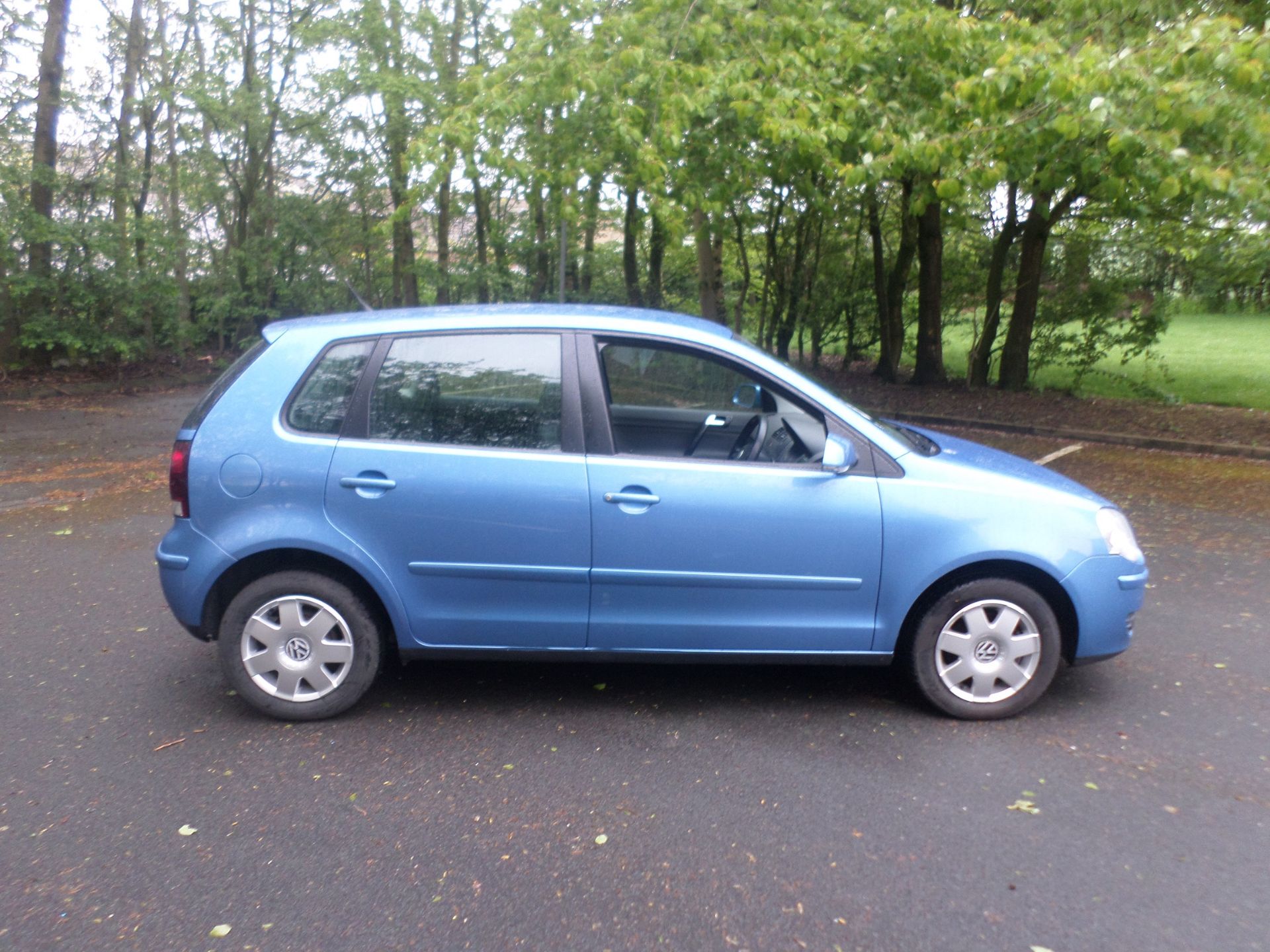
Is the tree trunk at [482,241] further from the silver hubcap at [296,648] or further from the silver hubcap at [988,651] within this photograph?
the silver hubcap at [988,651]

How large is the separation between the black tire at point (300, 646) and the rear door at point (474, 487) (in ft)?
0.79

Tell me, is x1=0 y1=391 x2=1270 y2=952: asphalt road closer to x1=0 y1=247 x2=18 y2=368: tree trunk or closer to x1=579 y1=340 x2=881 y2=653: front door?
x1=579 y1=340 x2=881 y2=653: front door

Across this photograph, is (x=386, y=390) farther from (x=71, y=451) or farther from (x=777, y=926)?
(x=71, y=451)

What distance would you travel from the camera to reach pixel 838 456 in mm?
4285

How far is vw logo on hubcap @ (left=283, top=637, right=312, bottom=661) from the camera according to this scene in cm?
443

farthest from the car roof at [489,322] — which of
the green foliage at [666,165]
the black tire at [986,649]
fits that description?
the green foliage at [666,165]

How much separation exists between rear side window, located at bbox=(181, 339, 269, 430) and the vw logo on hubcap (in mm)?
976

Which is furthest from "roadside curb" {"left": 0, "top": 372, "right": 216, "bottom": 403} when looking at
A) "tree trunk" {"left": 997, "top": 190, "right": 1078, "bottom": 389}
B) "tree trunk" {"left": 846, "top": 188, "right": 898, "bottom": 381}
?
"tree trunk" {"left": 997, "top": 190, "right": 1078, "bottom": 389}

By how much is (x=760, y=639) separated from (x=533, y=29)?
33.5 feet

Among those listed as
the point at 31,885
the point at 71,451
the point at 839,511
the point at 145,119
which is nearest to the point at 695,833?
the point at 839,511

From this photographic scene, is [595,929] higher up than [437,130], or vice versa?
[437,130]

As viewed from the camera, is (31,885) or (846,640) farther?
(846,640)

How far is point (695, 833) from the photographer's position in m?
3.61

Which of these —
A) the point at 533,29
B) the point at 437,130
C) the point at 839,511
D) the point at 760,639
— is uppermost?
the point at 533,29
